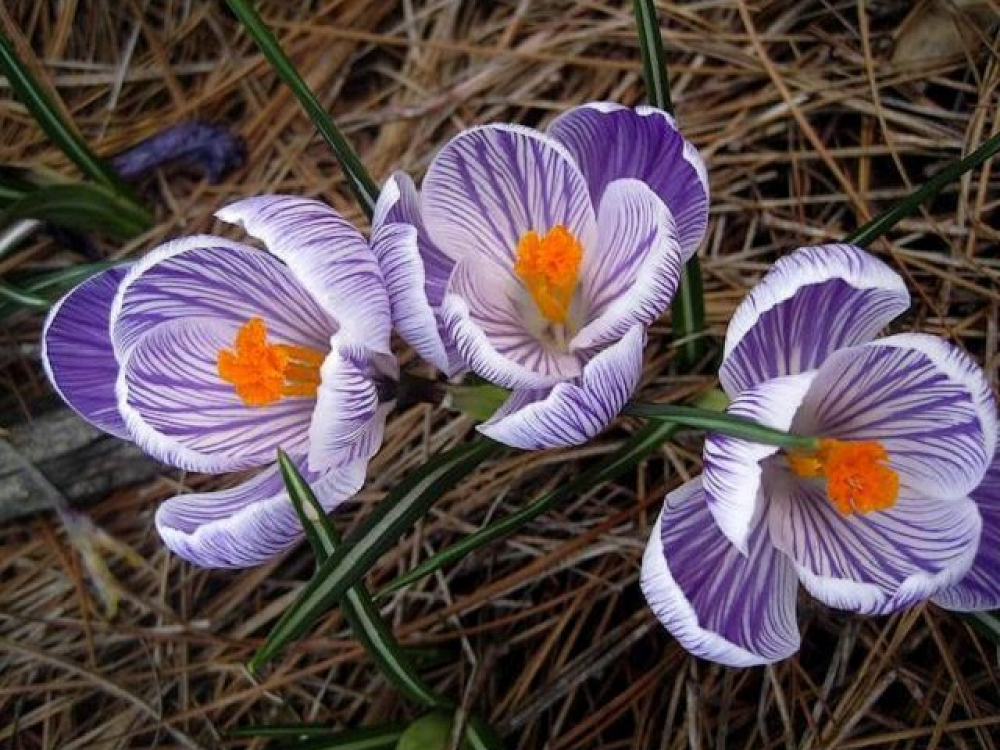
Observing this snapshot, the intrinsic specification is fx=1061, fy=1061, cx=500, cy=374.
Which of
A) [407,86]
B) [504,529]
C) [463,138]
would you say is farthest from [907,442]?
[407,86]

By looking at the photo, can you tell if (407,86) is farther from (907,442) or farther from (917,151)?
(907,442)

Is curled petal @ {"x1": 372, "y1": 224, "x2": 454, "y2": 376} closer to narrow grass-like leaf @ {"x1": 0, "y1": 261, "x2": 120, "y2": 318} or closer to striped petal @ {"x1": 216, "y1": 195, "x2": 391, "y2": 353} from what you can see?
striped petal @ {"x1": 216, "y1": 195, "x2": 391, "y2": 353}

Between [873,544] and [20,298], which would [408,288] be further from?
[20,298]

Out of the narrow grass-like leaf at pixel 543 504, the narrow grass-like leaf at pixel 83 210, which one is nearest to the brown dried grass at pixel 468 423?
the narrow grass-like leaf at pixel 83 210

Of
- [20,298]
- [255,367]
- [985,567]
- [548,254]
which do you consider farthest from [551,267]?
[20,298]

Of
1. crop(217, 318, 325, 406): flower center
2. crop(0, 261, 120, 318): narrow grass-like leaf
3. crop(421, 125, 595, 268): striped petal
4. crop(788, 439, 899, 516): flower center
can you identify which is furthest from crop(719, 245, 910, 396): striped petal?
crop(0, 261, 120, 318): narrow grass-like leaf

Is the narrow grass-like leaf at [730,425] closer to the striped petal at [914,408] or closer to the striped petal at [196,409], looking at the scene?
the striped petal at [914,408]
